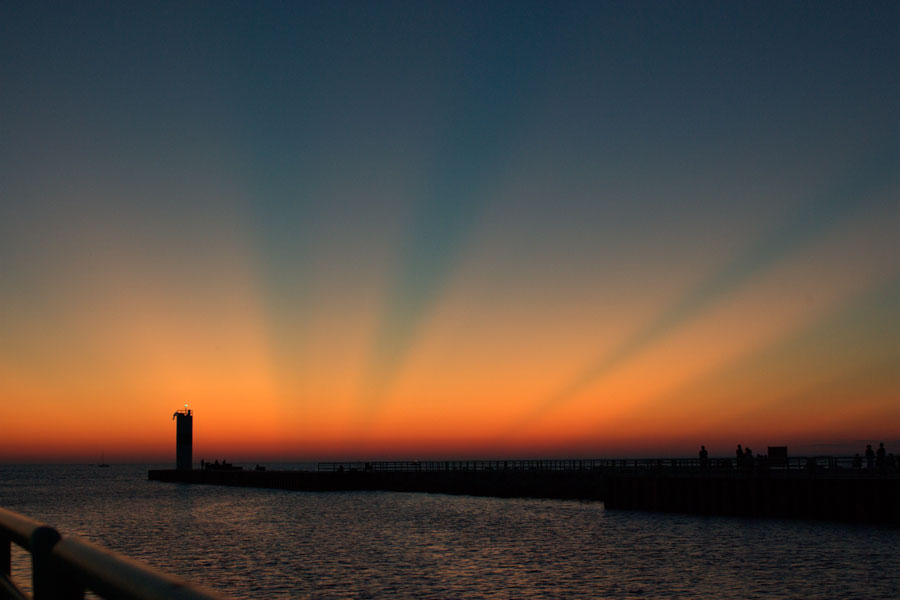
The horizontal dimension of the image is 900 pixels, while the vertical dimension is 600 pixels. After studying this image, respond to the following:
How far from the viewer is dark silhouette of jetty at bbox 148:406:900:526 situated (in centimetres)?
4797

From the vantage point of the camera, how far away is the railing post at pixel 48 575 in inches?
118

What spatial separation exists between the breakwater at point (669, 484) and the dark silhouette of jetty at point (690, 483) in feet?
0.20

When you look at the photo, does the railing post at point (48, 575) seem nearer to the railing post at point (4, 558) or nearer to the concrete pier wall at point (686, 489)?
the railing post at point (4, 558)

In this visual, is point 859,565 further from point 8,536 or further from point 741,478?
point 8,536

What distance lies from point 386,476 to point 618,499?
138 feet

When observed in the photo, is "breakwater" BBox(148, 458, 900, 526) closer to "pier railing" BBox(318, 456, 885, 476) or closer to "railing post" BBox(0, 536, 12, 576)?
"pier railing" BBox(318, 456, 885, 476)

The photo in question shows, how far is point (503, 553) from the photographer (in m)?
40.3

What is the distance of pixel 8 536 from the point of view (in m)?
3.86

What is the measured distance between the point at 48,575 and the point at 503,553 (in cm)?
3921

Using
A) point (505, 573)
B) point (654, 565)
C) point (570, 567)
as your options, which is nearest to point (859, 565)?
point (654, 565)

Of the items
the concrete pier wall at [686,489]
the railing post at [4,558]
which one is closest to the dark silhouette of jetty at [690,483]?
the concrete pier wall at [686,489]

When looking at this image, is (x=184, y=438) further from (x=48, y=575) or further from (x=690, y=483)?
(x=48, y=575)

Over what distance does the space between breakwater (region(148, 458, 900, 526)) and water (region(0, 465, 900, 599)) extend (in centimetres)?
190

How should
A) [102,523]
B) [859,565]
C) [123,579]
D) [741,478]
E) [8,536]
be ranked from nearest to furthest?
[123,579], [8,536], [859,565], [741,478], [102,523]
